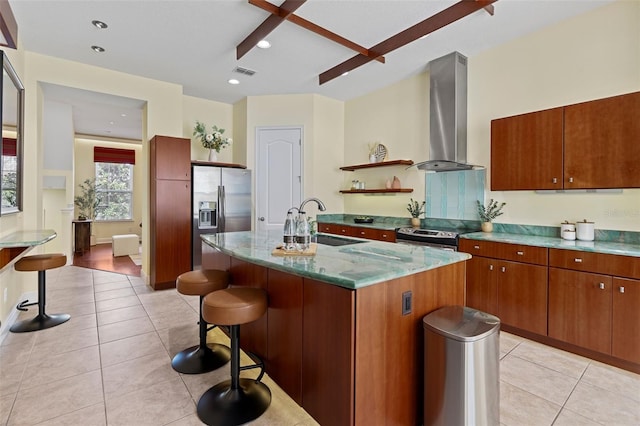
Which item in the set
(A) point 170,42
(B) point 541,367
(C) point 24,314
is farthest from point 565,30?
(C) point 24,314

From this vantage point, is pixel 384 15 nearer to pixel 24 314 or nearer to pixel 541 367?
pixel 541 367

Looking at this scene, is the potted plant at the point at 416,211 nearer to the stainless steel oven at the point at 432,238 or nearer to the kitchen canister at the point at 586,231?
the stainless steel oven at the point at 432,238

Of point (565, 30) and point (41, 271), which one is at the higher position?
point (565, 30)

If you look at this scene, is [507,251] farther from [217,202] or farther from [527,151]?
[217,202]

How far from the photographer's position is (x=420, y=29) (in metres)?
3.03

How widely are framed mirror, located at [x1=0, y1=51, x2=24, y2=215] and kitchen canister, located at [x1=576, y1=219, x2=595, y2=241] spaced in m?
5.09

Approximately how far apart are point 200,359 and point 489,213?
11.0 ft

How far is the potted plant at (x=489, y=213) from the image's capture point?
3553 millimetres

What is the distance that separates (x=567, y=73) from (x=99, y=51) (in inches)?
202

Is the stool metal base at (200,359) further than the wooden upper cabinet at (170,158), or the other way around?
the wooden upper cabinet at (170,158)

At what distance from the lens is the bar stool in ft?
7.61

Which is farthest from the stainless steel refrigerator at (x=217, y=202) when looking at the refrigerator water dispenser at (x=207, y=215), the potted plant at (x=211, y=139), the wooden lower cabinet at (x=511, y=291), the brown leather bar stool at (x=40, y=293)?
the wooden lower cabinet at (x=511, y=291)

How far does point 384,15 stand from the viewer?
2949 millimetres

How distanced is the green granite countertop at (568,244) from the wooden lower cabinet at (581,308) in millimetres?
206
